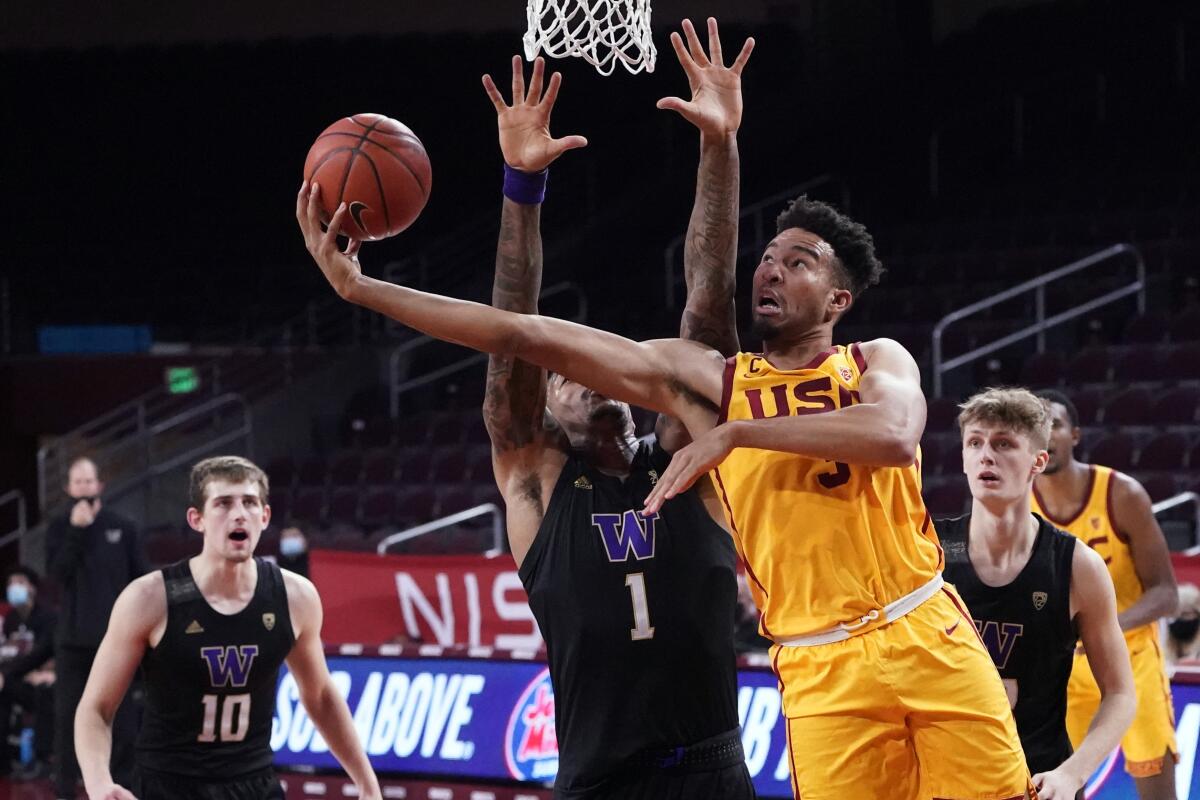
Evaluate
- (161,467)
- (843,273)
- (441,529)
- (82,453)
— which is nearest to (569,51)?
(843,273)

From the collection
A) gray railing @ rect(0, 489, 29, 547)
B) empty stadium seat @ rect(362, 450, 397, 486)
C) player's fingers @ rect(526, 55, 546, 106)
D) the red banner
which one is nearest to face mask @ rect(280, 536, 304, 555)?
the red banner

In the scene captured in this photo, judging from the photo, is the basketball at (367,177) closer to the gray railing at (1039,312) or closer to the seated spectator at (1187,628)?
the seated spectator at (1187,628)

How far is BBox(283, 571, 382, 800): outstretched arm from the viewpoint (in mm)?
4887

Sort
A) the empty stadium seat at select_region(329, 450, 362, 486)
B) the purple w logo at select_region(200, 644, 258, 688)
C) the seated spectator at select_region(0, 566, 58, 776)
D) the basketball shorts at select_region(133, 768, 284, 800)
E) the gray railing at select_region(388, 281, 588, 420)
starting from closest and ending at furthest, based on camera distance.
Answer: the basketball shorts at select_region(133, 768, 284, 800)
the purple w logo at select_region(200, 644, 258, 688)
the seated spectator at select_region(0, 566, 58, 776)
the empty stadium seat at select_region(329, 450, 362, 486)
the gray railing at select_region(388, 281, 588, 420)

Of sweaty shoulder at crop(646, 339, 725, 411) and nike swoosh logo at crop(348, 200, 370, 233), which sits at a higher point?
nike swoosh logo at crop(348, 200, 370, 233)

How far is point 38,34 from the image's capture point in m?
18.6

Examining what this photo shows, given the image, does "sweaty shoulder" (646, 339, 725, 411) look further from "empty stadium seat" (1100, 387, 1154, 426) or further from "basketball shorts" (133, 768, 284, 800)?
"empty stadium seat" (1100, 387, 1154, 426)

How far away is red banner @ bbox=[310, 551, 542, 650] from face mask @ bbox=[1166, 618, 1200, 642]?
11.7 feet

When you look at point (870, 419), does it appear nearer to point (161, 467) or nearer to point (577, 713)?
point (577, 713)

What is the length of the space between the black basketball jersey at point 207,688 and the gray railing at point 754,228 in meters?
11.2

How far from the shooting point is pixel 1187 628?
25.0ft

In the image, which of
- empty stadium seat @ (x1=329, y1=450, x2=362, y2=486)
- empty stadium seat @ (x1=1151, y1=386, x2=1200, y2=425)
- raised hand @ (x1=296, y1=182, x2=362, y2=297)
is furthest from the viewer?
empty stadium seat @ (x1=329, y1=450, x2=362, y2=486)

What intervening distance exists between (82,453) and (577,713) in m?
13.1

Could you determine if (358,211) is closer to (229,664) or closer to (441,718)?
(229,664)
